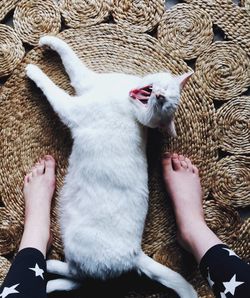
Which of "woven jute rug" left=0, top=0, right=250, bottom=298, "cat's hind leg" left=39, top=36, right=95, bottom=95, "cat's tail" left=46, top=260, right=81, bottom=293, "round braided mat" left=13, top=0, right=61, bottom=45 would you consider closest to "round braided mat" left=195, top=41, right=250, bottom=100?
"woven jute rug" left=0, top=0, right=250, bottom=298

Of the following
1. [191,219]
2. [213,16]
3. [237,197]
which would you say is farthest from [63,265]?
[213,16]

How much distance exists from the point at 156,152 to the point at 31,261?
1.41 feet

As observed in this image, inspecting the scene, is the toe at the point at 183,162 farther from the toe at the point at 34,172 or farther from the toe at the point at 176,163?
the toe at the point at 34,172

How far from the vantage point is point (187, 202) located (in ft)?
4.10

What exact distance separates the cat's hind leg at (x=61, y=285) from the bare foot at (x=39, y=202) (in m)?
→ 0.08

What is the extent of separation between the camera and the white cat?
1105 mm

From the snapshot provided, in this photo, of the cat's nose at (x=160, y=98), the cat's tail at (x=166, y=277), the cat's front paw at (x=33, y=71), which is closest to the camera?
the cat's nose at (x=160, y=98)

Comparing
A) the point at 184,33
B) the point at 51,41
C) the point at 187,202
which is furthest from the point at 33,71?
the point at 187,202

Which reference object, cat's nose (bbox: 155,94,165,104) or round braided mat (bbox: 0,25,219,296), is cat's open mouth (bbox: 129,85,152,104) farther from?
round braided mat (bbox: 0,25,219,296)

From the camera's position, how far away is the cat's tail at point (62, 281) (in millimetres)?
1183

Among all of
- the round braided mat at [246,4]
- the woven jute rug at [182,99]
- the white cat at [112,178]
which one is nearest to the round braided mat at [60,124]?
the woven jute rug at [182,99]

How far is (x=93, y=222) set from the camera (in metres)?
1.11

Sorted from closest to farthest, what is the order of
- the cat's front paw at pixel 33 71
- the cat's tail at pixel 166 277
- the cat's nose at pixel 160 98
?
1. the cat's nose at pixel 160 98
2. the cat's tail at pixel 166 277
3. the cat's front paw at pixel 33 71

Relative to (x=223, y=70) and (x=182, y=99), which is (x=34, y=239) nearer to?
(x=182, y=99)
